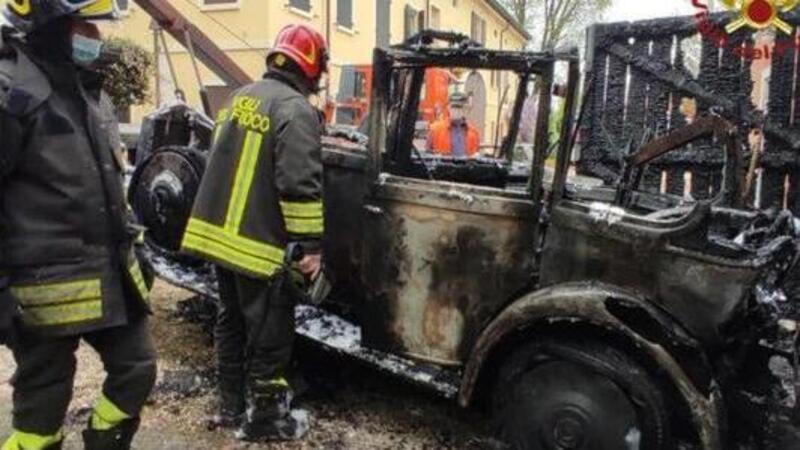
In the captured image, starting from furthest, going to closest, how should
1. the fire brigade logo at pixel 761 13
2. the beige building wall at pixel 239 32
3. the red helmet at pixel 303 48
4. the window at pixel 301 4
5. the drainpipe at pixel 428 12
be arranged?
the drainpipe at pixel 428 12 → the window at pixel 301 4 → the beige building wall at pixel 239 32 → the fire brigade logo at pixel 761 13 → the red helmet at pixel 303 48

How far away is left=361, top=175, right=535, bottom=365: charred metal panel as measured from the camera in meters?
3.37

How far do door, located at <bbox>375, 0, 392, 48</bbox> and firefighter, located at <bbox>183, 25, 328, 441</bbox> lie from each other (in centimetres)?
1681

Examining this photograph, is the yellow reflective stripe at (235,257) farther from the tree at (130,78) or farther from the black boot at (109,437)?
the tree at (130,78)

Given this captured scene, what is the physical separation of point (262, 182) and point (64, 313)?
1149 mm

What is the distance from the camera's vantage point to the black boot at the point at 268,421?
142 inches

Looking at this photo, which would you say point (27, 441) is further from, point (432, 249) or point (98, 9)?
point (432, 249)

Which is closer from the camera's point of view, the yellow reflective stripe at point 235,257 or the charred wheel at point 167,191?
the yellow reflective stripe at point 235,257

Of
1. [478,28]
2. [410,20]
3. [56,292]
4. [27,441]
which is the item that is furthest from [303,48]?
[478,28]

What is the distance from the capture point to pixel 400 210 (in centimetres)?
356

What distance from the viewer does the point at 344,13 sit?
59.0 ft

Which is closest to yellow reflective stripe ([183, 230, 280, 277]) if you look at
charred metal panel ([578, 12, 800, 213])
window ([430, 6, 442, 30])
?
charred metal panel ([578, 12, 800, 213])

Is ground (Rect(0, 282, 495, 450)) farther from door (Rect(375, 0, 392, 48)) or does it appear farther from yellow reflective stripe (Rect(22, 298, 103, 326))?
door (Rect(375, 0, 392, 48))

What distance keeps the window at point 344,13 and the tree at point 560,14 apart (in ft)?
62.5

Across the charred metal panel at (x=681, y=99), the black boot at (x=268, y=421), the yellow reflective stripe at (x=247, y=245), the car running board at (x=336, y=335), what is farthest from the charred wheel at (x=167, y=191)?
the charred metal panel at (x=681, y=99)
